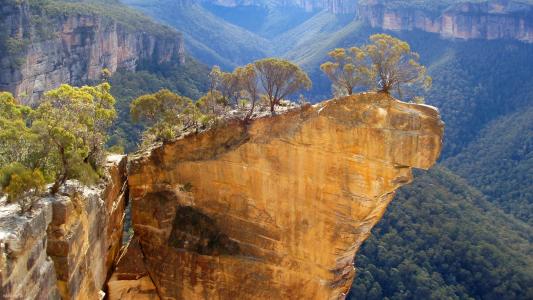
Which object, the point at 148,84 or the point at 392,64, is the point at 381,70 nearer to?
the point at 392,64

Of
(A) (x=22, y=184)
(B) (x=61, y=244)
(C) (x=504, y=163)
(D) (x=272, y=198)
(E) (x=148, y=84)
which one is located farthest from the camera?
(C) (x=504, y=163)

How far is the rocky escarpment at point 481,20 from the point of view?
111 m

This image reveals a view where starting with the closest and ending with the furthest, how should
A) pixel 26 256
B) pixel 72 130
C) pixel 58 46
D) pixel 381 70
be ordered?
pixel 26 256 < pixel 72 130 < pixel 381 70 < pixel 58 46

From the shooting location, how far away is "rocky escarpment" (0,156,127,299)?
12.5 m

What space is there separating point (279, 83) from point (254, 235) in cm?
551

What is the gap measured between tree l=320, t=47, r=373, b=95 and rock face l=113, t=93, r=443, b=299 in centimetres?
183

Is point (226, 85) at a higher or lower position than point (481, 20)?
higher

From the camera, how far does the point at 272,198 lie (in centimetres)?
2042

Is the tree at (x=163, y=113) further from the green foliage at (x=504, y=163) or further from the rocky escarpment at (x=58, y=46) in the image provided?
the green foliage at (x=504, y=163)

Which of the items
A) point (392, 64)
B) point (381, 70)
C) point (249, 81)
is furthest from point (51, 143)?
point (392, 64)

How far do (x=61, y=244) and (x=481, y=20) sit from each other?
4501 inches

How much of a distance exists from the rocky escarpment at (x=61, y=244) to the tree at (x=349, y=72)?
8.31 meters

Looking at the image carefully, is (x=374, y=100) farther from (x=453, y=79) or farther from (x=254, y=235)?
(x=453, y=79)

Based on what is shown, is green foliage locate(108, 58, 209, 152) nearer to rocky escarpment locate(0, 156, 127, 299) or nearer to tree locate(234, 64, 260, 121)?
tree locate(234, 64, 260, 121)
